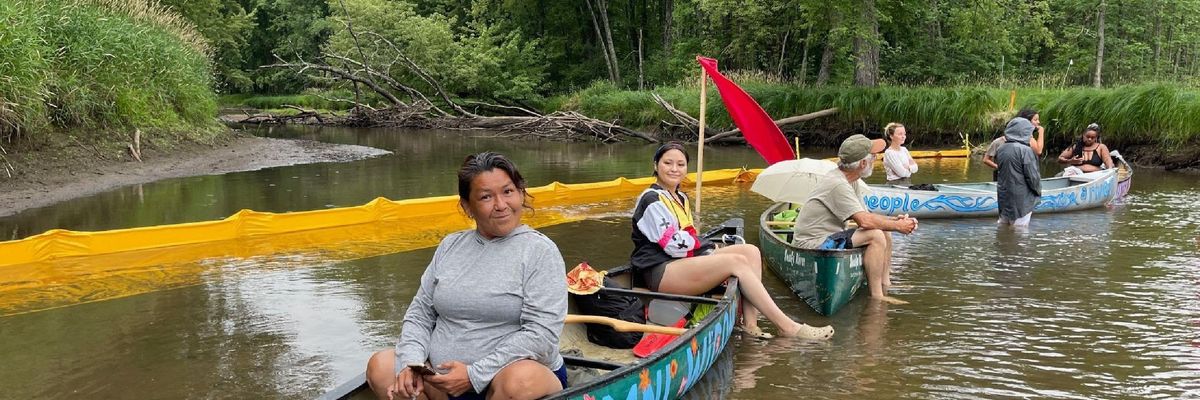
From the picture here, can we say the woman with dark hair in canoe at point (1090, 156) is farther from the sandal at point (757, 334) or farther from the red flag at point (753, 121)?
the sandal at point (757, 334)

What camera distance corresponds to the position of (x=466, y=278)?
140 inches

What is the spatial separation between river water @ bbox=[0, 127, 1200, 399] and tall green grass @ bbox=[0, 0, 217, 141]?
6.37 feet

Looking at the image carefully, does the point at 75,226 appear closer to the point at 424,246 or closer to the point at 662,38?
the point at 424,246

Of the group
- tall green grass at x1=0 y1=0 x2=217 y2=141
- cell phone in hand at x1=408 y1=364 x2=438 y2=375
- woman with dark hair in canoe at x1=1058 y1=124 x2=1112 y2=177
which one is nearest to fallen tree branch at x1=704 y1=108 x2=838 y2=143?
woman with dark hair in canoe at x1=1058 y1=124 x2=1112 y2=177

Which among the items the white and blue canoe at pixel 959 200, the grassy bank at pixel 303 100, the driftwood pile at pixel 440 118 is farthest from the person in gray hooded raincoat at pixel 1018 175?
the grassy bank at pixel 303 100

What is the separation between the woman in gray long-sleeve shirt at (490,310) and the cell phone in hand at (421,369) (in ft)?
0.04

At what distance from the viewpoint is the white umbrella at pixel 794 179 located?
8812 millimetres

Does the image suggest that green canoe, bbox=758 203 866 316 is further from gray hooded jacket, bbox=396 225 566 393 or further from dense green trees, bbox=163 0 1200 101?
dense green trees, bbox=163 0 1200 101

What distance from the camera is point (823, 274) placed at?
266 inches

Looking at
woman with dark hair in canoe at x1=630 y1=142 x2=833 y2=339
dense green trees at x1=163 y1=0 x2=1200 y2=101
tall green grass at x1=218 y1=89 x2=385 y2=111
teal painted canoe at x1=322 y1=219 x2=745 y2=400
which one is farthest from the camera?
tall green grass at x1=218 y1=89 x2=385 y2=111

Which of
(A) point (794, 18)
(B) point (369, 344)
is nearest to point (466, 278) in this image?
(B) point (369, 344)

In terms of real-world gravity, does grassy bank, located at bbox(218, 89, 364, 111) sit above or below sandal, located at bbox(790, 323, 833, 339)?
above

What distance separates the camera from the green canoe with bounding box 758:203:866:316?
6.70 m

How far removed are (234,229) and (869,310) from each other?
6768 mm
